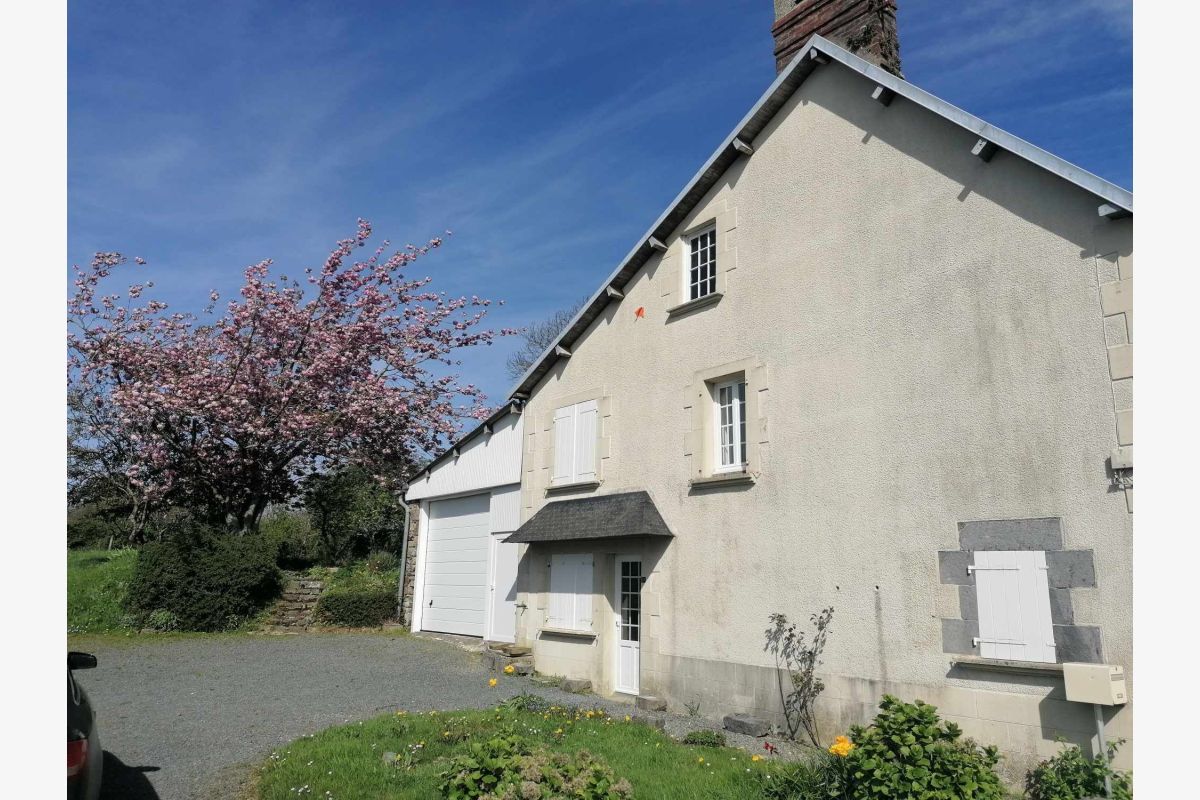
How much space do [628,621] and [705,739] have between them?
3278 mm

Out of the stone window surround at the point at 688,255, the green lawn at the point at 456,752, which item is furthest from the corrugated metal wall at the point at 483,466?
the green lawn at the point at 456,752

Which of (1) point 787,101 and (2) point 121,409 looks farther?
(2) point 121,409

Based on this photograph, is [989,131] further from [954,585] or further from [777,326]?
[954,585]

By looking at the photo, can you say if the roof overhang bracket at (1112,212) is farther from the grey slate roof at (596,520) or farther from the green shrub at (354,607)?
the green shrub at (354,607)

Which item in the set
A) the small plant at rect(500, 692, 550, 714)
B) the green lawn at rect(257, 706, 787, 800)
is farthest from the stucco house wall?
the green lawn at rect(257, 706, 787, 800)

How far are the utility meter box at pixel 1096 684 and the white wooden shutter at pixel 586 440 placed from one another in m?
6.78

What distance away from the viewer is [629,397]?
38.2 ft

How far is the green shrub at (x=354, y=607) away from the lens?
53.7 feet

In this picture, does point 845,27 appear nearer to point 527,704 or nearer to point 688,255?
point 688,255

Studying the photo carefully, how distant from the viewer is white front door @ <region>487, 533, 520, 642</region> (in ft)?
45.3

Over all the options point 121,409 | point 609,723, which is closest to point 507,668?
point 609,723
